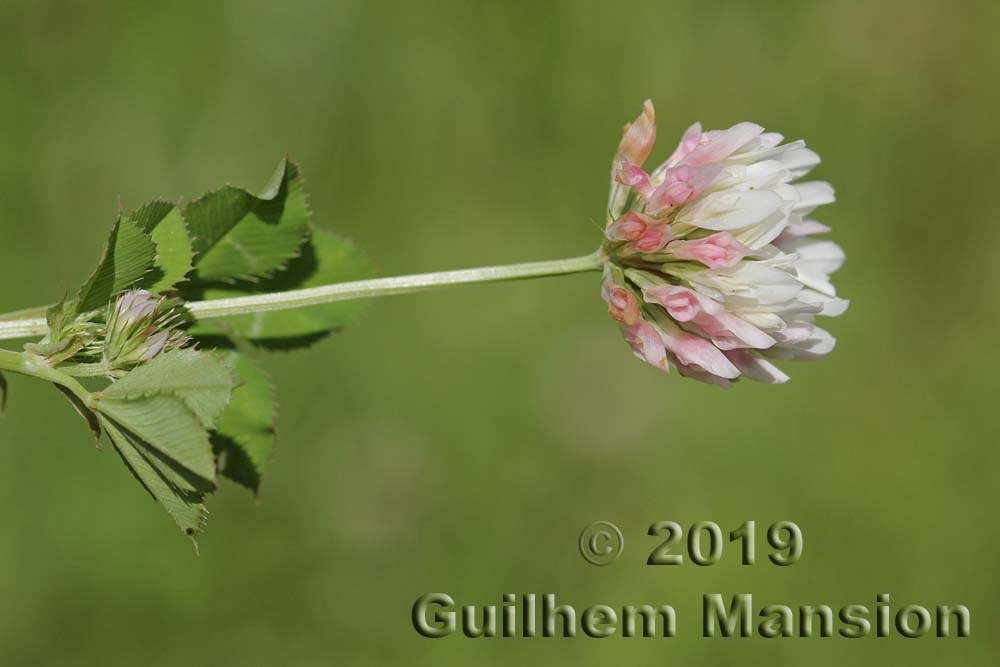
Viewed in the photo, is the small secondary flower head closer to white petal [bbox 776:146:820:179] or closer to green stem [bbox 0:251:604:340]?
green stem [bbox 0:251:604:340]

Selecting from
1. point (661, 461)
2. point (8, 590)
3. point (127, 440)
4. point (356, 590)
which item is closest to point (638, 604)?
point (661, 461)

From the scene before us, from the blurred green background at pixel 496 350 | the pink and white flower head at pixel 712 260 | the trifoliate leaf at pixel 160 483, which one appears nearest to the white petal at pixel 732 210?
the pink and white flower head at pixel 712 260

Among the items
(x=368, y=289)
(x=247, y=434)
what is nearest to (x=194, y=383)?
(x=368, y=289)

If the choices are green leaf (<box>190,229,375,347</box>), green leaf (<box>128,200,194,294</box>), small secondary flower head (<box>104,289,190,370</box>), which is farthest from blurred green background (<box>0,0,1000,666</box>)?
small secondary flower head (<box>104,289,190,370</box>)

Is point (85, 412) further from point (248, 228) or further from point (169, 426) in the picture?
point (248, 228)

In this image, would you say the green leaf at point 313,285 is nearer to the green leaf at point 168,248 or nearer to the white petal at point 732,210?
the green leaf at point 168,248
